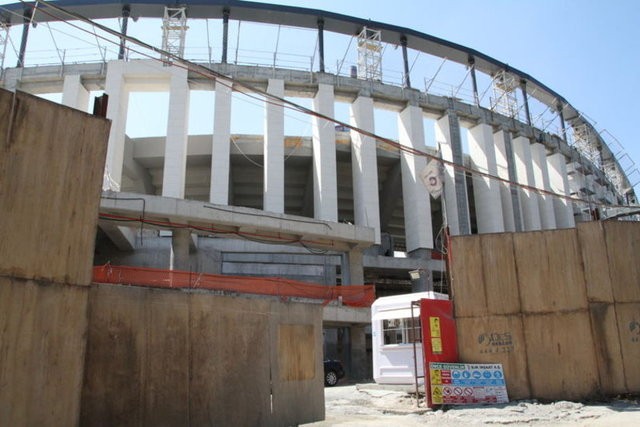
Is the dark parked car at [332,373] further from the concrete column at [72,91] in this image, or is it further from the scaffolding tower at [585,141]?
the scaffolding tower at [585,141]

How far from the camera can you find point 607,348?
11.2 m

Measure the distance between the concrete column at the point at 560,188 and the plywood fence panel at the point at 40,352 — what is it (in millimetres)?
49885

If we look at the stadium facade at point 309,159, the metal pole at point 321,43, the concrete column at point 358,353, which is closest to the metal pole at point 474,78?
the stadium facade at point 309,159

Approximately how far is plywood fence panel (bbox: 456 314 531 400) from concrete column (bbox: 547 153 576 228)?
136ft

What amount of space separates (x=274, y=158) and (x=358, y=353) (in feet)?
48.9

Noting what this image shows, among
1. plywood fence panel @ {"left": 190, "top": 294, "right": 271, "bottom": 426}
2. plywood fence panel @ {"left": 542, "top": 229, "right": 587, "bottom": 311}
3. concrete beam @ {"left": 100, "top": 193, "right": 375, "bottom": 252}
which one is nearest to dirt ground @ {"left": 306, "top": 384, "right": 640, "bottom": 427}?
plywood fence panel @ {"left": 190, "top": 294, "right": 271, "bottom": 426}

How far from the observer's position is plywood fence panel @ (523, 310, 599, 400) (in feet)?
36.6

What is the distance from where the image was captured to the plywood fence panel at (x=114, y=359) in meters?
6.63

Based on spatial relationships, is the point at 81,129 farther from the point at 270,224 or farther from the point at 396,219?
the point at 396,219

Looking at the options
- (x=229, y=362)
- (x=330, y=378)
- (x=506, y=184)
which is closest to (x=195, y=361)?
(x=229, y=362)

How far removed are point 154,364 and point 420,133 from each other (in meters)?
34.8

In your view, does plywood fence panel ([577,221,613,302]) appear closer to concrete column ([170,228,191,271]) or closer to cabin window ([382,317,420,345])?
cabin window ([382,317,420,345])

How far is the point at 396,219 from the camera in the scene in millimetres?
52719

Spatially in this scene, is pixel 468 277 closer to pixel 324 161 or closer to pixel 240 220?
pixel 240 220
